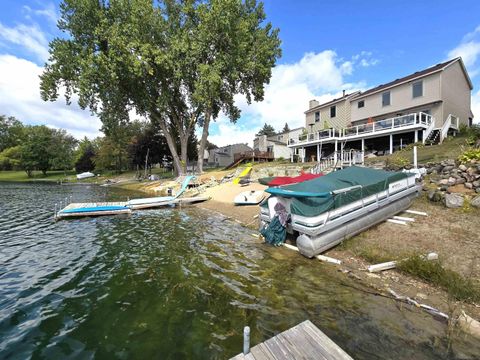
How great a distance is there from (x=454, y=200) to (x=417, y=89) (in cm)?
1877

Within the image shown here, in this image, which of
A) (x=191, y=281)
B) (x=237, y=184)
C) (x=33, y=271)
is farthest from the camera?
(x=237, y=184)

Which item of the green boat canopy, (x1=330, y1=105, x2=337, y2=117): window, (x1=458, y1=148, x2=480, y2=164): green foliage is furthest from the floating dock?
(x1=330, y1=105, x2=337, y2=117): window


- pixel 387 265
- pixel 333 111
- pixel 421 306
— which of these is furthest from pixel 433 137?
pixel 421 306

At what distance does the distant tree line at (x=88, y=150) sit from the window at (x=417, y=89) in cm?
3329

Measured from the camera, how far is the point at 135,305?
4.94 metres

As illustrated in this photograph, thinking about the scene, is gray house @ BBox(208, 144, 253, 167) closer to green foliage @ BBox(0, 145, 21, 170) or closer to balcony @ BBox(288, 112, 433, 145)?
balcony @ BBox(288, 112, 433, 145)

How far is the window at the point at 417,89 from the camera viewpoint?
891 inches

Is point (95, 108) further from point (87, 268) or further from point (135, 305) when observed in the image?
point (135, 305)

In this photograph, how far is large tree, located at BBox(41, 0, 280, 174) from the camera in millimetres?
23484

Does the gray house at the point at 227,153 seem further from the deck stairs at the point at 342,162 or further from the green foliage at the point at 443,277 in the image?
the green foliage at the point at 443,277

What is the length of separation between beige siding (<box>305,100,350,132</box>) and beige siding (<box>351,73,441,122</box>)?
649 millimetres

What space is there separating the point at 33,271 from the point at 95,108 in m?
27.0

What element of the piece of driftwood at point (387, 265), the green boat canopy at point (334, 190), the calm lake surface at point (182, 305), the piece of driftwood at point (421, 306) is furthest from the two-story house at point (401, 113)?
the piece of driftwood at point (421, 306)

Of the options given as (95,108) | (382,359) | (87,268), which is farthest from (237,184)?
(95,108)
